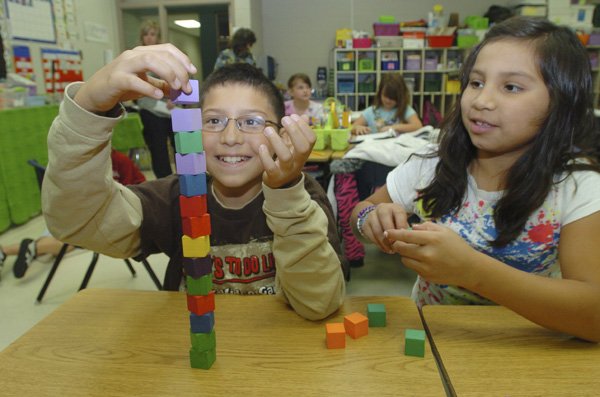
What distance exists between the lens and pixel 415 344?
2.59 ft

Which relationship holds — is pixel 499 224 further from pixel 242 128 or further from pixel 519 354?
pixel 242 128

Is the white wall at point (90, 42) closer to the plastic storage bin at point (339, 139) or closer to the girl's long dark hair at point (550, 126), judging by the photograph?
the plastic storage bin at point (339, 139)

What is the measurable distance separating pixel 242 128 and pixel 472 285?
628mm

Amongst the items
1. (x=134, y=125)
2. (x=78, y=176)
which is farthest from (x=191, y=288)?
(x=134, y=125)

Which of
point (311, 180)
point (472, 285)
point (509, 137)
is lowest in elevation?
point (472, 285)

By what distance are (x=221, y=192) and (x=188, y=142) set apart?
0.57 m

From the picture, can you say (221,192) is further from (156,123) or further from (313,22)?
(313,22)

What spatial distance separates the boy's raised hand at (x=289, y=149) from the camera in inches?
30.2

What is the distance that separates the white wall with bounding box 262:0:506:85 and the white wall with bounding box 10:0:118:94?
2.63 metres

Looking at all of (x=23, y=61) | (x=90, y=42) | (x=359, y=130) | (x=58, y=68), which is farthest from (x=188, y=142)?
(x=90, y=42)

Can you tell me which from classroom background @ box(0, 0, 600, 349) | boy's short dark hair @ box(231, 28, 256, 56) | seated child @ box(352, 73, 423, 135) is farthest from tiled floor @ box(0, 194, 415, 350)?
boy's short dark hair @ box(231, 28, 256, 56)

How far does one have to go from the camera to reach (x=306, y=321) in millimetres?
920

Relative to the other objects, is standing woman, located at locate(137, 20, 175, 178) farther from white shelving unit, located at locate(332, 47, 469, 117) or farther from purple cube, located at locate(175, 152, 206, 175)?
purple cube, located at locate(175, 152, 206, 175)

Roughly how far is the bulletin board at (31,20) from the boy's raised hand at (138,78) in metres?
4.82
